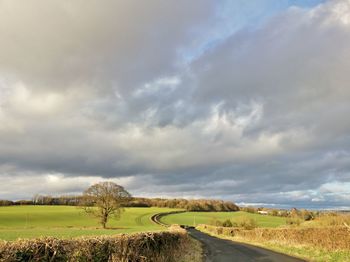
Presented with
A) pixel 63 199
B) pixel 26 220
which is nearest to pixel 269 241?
pixel 26 220

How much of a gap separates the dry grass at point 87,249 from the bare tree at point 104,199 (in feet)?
218

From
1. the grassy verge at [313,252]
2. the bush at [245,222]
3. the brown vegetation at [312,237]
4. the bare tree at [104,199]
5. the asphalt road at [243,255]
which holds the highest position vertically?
the bare tree at [104,199]

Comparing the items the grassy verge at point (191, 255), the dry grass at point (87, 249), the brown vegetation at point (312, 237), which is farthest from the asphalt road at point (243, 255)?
the dry grass at point (87, 249)

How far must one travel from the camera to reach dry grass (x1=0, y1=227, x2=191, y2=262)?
35.9ft

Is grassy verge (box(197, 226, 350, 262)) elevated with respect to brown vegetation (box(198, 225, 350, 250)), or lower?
lower

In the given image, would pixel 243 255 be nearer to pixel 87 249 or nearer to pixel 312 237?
pixel 312 237

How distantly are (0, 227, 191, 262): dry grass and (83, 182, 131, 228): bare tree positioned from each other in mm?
66445

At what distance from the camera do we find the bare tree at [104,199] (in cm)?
8438

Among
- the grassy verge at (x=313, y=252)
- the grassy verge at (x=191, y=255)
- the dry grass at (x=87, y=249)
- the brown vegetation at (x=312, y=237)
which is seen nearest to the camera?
the dry grass at (x=87, y=249)

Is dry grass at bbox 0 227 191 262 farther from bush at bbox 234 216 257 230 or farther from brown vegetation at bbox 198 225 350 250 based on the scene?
bush at bbox 234 216 257 230

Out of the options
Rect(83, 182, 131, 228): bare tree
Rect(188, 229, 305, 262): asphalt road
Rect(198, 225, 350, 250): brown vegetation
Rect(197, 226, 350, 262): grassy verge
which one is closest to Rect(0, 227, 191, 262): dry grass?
Rect(188, 229, 305, 262): asphalt road

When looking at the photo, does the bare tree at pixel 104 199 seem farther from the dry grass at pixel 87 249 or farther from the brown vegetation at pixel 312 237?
the dry grass at pixel 87 249

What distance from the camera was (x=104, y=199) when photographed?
277 ft

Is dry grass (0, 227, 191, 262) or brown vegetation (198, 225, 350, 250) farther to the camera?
brown vegetation (198, 225, 350, 250)
